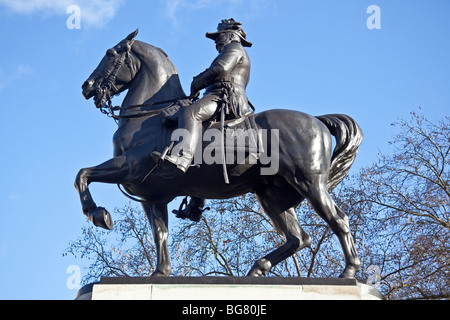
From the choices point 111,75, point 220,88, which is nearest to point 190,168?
point 220,88

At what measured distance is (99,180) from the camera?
7.81 metres

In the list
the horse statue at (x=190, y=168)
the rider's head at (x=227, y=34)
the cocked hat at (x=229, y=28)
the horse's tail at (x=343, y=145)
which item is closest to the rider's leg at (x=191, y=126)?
the horse statue at (x=190, y=168)

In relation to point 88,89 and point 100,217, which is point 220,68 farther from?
point 100,217

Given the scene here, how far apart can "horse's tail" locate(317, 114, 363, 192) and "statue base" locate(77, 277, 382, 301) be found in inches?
66.8

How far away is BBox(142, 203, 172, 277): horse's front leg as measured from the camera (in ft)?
26.4

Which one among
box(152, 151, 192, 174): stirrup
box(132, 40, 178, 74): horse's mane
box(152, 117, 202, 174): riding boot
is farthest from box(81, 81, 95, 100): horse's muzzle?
box(152, 151, 192, 174): stirrup

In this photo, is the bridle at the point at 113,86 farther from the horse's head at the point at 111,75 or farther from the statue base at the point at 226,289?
the statue base at the point at 226,289

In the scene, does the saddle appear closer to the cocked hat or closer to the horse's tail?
the horse's tail

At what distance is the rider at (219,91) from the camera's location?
776 cm

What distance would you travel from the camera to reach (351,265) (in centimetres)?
756
